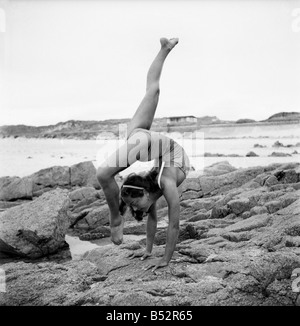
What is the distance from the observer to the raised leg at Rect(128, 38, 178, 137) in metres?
3.78

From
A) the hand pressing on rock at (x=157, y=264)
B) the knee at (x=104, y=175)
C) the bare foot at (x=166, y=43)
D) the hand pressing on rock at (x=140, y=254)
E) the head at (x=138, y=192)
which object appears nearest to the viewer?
the knee at (x=104, y=175)

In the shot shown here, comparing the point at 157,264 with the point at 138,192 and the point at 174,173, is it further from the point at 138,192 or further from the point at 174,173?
the point at 174,173

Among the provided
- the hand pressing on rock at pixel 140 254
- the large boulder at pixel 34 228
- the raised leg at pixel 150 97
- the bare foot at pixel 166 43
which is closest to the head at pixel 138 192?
the raised leg at pixel 150 97

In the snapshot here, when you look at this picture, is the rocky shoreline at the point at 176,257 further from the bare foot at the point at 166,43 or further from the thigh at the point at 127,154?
the bare foot at the point at 166,43

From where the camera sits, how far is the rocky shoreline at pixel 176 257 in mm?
3402

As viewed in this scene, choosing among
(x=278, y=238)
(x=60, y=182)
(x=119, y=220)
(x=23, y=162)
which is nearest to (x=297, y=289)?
(x=278, y=238)

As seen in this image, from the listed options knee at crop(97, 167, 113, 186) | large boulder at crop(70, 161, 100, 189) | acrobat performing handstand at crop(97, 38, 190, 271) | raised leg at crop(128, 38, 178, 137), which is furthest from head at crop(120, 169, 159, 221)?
large boulder at crop(70, 161, 100, 189)

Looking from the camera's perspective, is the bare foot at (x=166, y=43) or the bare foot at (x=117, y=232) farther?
the bare foot at (x=166, y=43)

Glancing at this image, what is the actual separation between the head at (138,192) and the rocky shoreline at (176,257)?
0.66m

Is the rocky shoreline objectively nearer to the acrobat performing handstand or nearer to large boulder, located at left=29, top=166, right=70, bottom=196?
the acrobat performing handstand

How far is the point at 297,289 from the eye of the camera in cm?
345

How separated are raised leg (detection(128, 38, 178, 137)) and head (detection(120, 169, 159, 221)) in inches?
18.5

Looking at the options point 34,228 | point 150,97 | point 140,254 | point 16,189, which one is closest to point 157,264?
point 140,254
